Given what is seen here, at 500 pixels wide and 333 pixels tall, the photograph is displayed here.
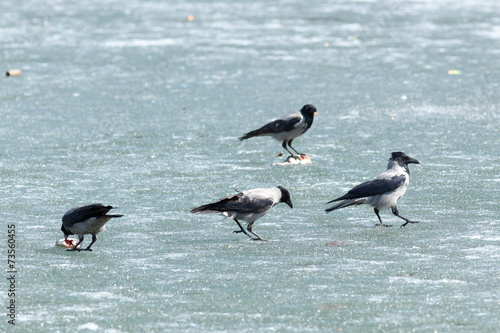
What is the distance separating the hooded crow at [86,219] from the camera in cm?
780

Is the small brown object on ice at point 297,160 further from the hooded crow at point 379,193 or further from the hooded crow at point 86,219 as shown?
the hooded crow at point 86,219

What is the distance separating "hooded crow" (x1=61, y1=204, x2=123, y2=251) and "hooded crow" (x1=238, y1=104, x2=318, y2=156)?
4348 millimetres

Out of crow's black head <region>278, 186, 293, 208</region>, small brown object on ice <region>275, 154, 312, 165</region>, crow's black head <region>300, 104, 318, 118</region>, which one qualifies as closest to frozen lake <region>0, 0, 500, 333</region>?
small brown object on ice <region>275, 154, 312, 165</region>

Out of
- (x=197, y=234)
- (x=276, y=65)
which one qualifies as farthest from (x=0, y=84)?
(x=197, y=234)

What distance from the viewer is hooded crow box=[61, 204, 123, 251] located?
780 cm

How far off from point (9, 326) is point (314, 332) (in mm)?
2079

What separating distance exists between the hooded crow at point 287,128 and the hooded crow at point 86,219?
4.35m

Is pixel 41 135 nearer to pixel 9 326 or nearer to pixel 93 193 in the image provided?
pixel 93 193

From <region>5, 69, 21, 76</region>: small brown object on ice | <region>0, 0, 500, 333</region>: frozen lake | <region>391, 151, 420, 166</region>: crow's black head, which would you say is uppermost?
<region>391, 151, 420, 166</region>: crow's black head

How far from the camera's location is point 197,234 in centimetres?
850

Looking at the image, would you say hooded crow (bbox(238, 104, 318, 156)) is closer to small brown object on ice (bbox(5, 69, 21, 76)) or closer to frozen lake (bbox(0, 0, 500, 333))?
frozen lake (bbox(0, 0, 500, 333))

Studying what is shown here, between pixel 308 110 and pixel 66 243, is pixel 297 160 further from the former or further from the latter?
pixel 66 243

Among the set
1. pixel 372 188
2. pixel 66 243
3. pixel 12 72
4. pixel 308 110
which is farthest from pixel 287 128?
pixel 12 72

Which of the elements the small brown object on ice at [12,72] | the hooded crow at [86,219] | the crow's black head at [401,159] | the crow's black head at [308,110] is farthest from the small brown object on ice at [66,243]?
the small brown object on ice at [12,72]
